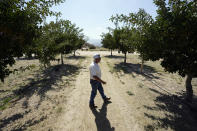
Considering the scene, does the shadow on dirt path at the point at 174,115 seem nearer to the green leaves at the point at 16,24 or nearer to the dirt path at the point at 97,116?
the dirt path at the point at 97,116

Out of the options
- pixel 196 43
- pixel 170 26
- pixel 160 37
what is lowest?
pixel 196 43

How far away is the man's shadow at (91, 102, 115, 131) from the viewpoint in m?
4.07

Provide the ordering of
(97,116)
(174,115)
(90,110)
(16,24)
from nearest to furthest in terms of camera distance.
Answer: (16,24) → (97,116) → (174,115) → (90,110)

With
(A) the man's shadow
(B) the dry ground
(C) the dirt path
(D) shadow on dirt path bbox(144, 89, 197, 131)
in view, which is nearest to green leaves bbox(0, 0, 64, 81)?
(B) the dry ground

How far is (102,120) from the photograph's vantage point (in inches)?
176

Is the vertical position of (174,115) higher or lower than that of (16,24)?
lower

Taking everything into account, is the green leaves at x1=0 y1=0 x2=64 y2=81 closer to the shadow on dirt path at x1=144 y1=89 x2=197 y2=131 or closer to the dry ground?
the dry ground

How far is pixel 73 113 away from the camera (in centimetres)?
491

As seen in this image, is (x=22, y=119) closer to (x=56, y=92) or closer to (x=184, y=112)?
(x=56, y=92)

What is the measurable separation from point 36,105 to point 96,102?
8.79ft

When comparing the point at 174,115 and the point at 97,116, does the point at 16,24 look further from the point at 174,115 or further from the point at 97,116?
the point at 174,115

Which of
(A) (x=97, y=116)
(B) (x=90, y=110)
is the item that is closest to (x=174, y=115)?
(A) (x=97, y=116)

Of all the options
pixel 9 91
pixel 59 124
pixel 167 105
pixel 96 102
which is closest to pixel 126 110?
pixel 96 102

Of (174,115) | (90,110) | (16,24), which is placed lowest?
(174,115)
